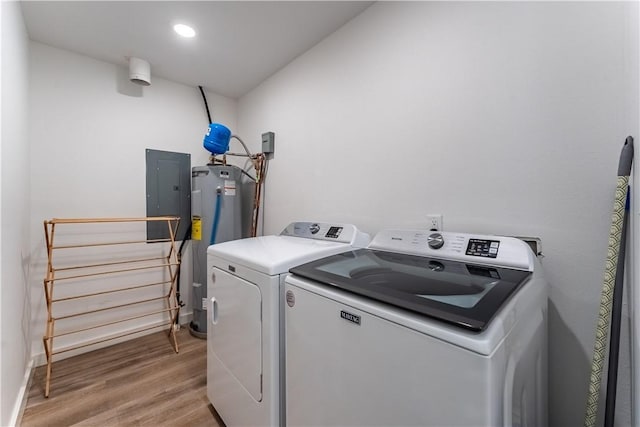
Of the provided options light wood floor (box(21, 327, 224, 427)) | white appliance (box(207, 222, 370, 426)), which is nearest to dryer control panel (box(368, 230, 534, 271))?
white appliance (box(207, 222, 370, 426))

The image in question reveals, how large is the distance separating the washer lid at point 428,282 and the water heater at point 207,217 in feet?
5.26

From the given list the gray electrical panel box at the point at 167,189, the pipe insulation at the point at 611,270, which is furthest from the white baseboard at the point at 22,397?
the pipe insulation at the point at 611,270

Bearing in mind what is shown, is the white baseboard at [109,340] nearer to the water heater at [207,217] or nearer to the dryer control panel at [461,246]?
the water heater at [207,217]

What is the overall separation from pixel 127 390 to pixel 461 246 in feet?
7.34

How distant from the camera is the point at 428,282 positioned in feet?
3.06

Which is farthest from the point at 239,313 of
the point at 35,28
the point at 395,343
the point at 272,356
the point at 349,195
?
the point at 35,28

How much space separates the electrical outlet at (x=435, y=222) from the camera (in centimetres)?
140

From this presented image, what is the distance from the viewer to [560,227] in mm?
1069

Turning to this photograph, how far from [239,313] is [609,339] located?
1445 millimetres

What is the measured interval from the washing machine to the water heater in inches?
64.9

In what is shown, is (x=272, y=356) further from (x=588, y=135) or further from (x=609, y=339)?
(x=588, y=135)

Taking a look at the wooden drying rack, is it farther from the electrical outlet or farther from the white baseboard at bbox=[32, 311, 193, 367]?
the electrical outlet

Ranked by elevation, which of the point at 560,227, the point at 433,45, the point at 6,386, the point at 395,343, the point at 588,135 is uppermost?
the point at 433,45

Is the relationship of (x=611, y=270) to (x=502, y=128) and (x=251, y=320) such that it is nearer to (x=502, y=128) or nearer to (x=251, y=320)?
(x=502, y=128)
